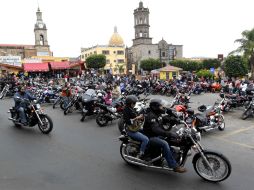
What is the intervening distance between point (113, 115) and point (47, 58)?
53.0 metres

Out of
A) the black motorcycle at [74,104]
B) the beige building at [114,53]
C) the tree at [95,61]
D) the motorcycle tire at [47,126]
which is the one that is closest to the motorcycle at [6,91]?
the black motorcycle at [74,104]

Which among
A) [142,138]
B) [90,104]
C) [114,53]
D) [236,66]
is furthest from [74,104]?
[114,53]

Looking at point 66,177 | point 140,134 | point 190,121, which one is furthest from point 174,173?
point 190,121

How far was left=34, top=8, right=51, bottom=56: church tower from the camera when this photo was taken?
5856cm

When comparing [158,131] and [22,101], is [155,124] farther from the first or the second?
[22,101]

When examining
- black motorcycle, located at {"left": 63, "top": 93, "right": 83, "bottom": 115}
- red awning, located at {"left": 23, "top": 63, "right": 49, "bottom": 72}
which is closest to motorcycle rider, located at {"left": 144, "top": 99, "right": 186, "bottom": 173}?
black motorcycle, located at {"left": 63, "top": 93, "right": 83, "bottom": 115}

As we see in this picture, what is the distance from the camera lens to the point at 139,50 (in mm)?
68500

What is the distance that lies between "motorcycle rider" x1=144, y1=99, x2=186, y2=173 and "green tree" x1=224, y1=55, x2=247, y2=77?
67.7ft

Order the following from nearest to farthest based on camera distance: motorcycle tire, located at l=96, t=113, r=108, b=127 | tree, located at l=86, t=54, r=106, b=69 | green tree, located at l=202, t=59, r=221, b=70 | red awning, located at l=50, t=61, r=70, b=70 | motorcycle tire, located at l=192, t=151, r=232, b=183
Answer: motorcycle tire, located at l=192, t=151, r=232, b=183 < motorcycle tire, located at l=96, t=113, r=108, b=127 < red awning, located at l=50, t=61, r=70, b=70 < green tree, located at l=202, t=59, r=221, b=70 < tree, located at l=86, t=54, r=106, b=69

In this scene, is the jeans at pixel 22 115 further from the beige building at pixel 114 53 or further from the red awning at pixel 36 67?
the beige building at pixel 114 53

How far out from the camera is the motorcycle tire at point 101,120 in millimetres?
8431

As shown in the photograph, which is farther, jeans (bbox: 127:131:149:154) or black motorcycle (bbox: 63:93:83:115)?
black motorcycle (bbox: 63:93:83:115)

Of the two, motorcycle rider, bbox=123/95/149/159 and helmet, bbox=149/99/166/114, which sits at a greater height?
helmet, bbox=149/99/166/114

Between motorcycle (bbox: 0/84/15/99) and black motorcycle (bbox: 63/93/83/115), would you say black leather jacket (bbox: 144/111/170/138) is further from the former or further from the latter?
motorcycle (bbox: 0/84/15/99)
